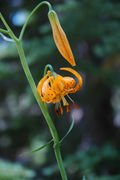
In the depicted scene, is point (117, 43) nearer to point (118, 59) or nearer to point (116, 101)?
point (118, 59)

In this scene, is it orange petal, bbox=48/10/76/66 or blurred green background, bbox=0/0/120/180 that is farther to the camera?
blurred green background, bbox=0/0/120/180

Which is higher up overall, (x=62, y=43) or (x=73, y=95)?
(x=62, y=43)

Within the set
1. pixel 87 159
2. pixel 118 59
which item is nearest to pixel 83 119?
pixel 118 59

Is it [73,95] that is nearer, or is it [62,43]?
[62,43]

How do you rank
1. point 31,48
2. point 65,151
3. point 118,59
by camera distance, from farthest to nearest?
point 65,151 < point 118,59 < point 31,48

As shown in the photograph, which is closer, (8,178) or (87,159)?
(8,178)

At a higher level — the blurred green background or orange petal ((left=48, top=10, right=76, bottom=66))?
orange petal ((left=48, top=10, right=76, bottom=66))

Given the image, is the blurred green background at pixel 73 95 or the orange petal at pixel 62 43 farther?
the blurred green background at pixel 73 95

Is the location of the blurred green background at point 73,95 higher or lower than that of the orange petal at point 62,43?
lower
